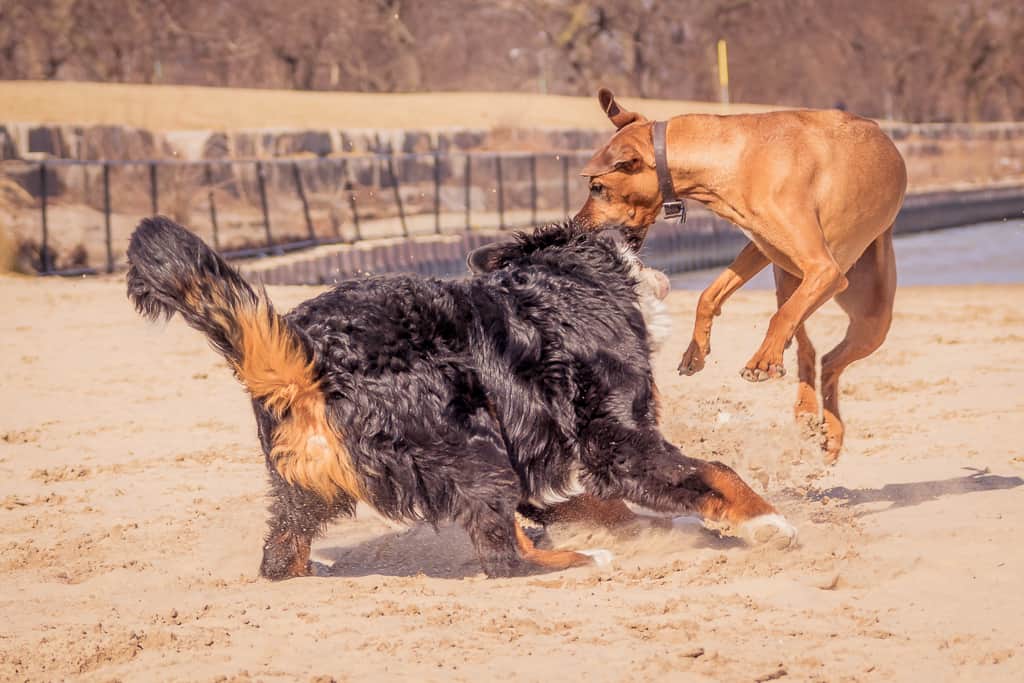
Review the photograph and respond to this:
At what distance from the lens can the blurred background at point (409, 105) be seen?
60.1ft

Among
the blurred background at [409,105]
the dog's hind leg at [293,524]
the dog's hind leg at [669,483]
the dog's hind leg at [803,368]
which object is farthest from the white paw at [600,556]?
the blurred background at [409,105]

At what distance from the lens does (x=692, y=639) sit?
3.79 metres

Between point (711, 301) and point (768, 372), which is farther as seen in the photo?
point (711, 301)

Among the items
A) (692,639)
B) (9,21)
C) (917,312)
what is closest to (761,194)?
(692,639)

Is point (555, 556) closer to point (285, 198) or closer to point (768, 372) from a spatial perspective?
point (768, 372)

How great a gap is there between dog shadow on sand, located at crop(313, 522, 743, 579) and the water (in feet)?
37.9

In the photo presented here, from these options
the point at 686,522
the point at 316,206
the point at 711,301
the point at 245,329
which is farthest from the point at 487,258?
the point at 316,206

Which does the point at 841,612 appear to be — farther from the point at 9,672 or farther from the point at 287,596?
the point at 9,672

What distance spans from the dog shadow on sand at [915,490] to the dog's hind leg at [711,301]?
80 cm

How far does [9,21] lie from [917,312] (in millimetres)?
29738

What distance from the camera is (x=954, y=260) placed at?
21.0 m

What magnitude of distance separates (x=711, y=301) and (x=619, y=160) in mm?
799

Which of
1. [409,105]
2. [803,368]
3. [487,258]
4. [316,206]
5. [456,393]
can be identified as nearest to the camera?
[456,393]

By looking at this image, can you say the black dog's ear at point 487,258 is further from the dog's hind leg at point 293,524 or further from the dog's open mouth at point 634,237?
the dog's hind leg at point 293,524
